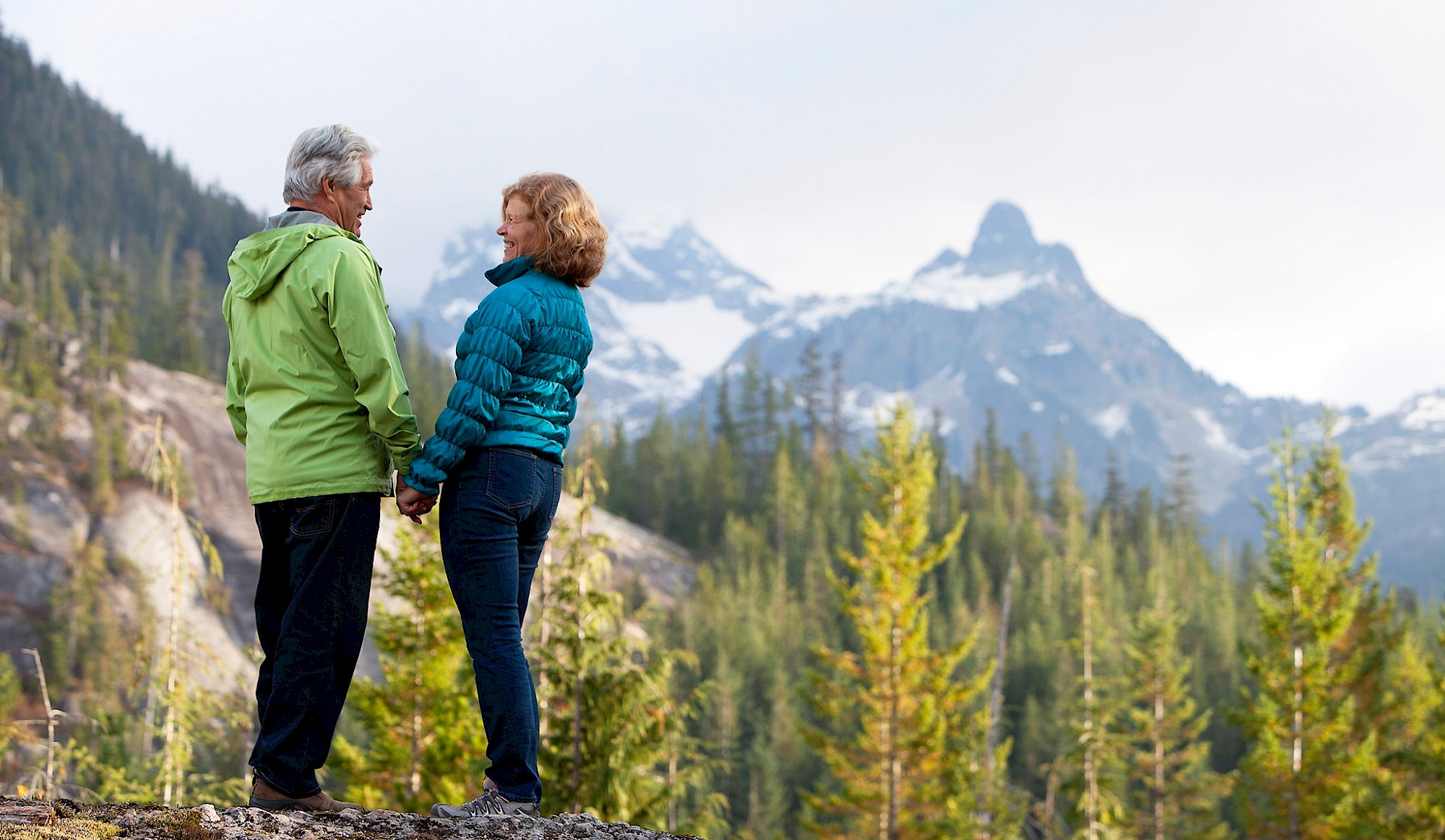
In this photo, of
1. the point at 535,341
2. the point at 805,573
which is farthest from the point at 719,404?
the point at 535,341

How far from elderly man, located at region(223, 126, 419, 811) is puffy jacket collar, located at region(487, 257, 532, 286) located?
43 cm

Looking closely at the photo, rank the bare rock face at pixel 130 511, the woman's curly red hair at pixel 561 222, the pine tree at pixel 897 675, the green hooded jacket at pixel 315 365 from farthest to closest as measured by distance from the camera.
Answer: the bare rock face at pixel 130 511
the pine tree at pixel 897 675
the woman's curly red hair at pixel 561 222
the green hooded jacket at pixel 315 365

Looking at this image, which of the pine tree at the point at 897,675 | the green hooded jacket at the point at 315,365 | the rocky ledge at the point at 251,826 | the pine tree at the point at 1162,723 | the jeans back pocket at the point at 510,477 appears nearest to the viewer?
the rocky ledge at the point at 251,826

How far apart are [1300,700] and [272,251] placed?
2337 centimetres

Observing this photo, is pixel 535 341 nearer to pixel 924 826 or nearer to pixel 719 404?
pixel 924 826

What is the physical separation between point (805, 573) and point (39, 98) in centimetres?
11817

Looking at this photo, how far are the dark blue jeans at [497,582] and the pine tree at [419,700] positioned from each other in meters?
9.88

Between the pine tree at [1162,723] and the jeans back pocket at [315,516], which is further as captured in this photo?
the pine tree at [1162,723]

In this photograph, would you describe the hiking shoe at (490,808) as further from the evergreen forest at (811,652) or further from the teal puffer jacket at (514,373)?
the evergreen forest at (811,652)

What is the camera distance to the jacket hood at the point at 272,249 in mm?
3598

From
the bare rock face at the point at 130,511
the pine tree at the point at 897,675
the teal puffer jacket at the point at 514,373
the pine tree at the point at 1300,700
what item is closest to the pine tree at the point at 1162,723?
the pine tree at the point at 1300,700

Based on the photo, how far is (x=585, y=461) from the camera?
11.0 metres

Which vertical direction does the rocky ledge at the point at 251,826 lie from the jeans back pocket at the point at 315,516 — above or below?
below

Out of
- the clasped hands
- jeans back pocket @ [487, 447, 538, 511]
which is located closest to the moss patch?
the clasped hands
